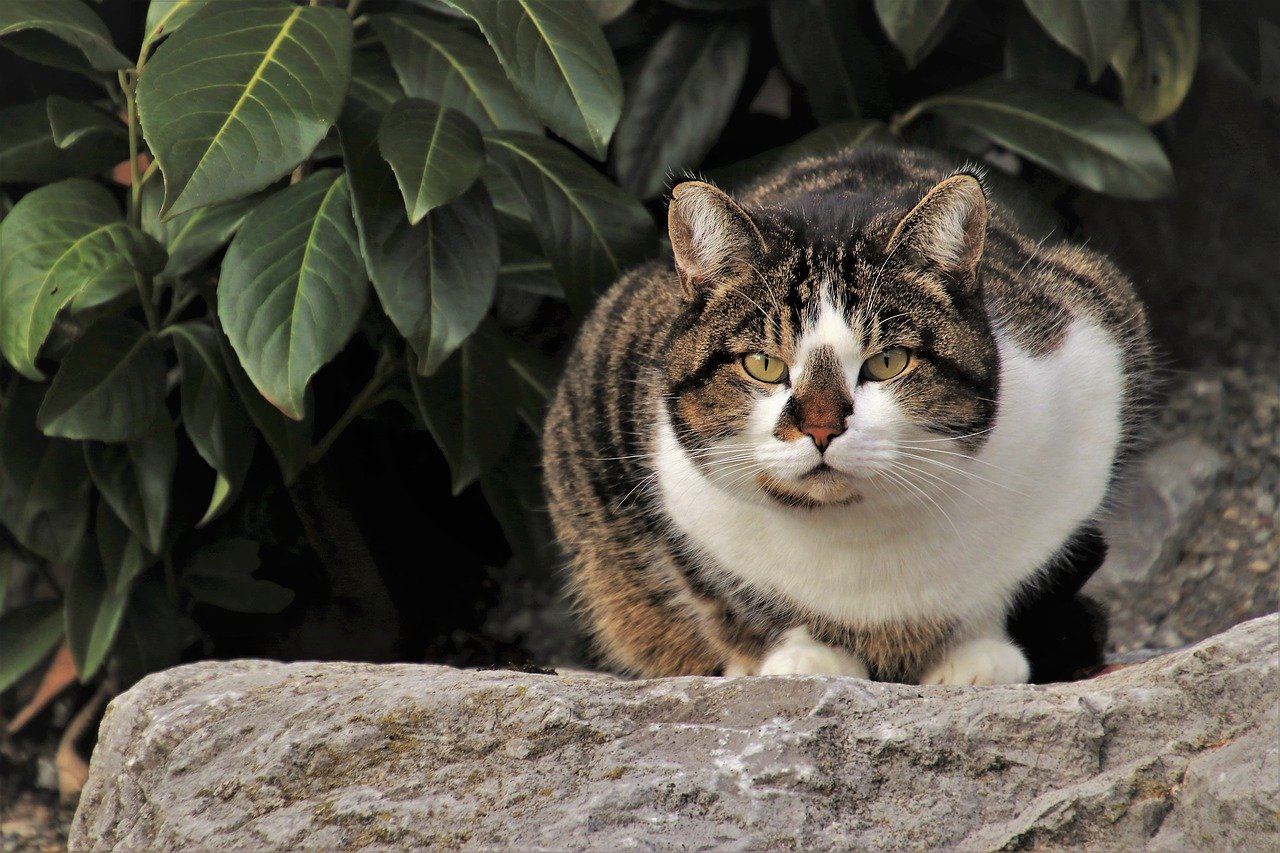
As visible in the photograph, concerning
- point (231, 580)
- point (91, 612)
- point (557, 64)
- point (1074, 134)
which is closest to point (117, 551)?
point (91, 612)

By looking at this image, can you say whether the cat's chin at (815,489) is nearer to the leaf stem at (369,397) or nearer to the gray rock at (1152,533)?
the leaf stem at (369,397)

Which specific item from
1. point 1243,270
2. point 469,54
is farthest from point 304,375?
point 1243,270

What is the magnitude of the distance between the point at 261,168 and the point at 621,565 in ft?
2.46

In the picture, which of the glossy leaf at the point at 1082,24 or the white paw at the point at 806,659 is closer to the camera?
the white paw at the point at 806,659

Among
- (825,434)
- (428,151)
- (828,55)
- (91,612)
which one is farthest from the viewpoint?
(828,55)

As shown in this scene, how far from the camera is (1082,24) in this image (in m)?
2.12

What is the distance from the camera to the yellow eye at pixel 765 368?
4.69 ft

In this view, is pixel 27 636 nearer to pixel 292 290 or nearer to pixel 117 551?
pixel 117 551

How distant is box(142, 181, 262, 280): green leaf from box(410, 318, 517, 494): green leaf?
0.38 metres

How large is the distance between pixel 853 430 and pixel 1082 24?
1.17 meters

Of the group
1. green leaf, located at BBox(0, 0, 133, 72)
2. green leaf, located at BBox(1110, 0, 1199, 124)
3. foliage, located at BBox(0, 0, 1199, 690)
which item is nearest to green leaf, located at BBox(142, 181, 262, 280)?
foliage, located at BBox(0, 0, 1199, 690)

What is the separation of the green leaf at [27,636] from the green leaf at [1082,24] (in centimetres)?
209

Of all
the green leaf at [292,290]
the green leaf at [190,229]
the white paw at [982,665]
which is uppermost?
the green leaf at [292,290]

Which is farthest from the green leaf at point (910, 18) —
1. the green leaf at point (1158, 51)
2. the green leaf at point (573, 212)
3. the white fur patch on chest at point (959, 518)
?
the white fur patch on chest at point (959, 518)
